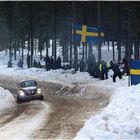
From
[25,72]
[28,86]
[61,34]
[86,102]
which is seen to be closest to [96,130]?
[86,102]

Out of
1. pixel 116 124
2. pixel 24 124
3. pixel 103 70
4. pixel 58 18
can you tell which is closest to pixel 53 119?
pixel 24 124

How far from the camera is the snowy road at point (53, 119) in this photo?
16.5 m

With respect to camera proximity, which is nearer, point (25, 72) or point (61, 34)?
point (25, 72)

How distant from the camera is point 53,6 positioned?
5228 centimetres

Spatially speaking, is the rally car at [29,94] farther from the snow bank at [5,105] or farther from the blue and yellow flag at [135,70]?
the blue and yellow flag at [135,70]

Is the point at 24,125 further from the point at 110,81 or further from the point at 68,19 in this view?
the point at 68,19

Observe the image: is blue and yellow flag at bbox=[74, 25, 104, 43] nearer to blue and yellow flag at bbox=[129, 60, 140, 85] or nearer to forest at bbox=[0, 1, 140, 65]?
forest at bbox=[0, 1, 140, 65]

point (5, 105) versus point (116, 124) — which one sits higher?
point (116, 124)

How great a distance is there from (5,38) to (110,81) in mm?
37664

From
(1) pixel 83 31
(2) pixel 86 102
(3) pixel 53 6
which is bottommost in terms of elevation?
(2) pixel 86 102

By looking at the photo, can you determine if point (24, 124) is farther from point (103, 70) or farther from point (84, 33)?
point (84, 33)

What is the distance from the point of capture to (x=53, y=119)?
20125mm

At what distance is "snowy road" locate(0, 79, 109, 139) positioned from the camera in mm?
16458

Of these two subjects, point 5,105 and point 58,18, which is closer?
point 5,105
